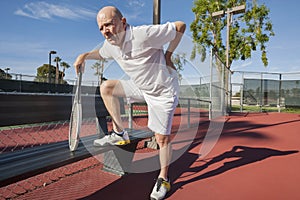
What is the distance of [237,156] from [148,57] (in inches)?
93.9

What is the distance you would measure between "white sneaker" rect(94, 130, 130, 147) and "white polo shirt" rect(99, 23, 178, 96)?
1.75 ft

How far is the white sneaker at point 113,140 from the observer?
78.0 inches

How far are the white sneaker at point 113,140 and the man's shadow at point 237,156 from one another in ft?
2.16

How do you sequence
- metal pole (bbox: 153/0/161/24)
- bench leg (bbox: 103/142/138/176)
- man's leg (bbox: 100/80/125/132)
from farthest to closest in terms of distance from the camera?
metal pole (bbox: 153/0/161/24), bench leg (bbox: 103/142/138/176), man's leg (bbox: 100/80/125/132)

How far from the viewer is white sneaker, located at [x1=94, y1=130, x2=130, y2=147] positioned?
6.50 ft

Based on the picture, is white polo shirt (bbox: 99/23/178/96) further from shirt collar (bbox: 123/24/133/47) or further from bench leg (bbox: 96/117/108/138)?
bench leg (bbox: 96/117/108/138)

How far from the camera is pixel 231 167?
9.28 ft

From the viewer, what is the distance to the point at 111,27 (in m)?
1.59

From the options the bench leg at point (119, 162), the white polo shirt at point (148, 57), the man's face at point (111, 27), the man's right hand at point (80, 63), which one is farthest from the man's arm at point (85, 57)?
the bench leg at point (119, 162)

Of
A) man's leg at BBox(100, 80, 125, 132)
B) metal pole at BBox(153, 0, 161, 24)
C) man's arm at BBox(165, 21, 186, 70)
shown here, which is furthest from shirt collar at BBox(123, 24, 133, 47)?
metal pole at BBox(153, 0, 161, 24)

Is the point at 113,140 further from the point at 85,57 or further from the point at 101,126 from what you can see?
the point at 85,57

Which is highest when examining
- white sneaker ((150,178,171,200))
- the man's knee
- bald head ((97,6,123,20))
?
bald head ((97,6,123,20))

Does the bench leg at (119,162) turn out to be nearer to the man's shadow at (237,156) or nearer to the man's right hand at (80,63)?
the man's shadow at (237,156)

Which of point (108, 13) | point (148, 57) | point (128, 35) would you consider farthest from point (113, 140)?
point (108, 13)
